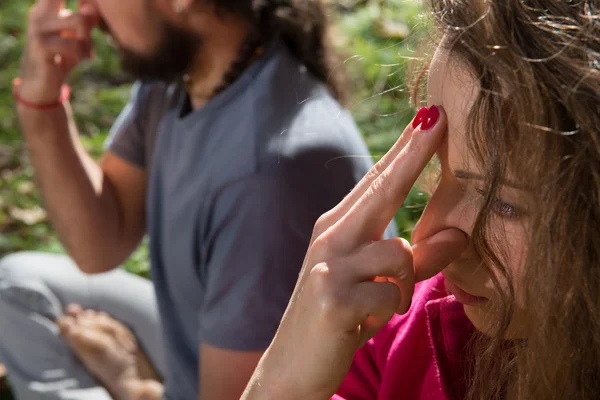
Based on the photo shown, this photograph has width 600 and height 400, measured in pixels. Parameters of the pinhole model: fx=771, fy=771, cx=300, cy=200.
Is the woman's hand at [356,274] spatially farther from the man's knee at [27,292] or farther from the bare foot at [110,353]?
the man's knee at [27,292]

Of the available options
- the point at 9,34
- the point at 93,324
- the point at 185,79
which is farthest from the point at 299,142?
the point at 9,34

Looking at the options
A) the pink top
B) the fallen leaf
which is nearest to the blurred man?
the pink top

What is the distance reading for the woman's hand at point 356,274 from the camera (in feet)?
3.62

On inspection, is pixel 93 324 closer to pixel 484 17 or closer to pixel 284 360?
pixel 284 360

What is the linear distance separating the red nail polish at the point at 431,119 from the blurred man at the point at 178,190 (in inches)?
26.6

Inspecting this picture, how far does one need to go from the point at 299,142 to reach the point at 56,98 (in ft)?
3.44

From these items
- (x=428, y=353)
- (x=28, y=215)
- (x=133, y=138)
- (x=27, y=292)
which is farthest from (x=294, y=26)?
(x=28, y=215)

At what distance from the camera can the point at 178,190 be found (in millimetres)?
2189

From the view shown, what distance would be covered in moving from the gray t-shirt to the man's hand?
421 mm

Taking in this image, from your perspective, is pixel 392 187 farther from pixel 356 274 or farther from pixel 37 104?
pixel 37 104

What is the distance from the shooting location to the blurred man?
6.25 ft

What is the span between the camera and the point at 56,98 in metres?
2.59

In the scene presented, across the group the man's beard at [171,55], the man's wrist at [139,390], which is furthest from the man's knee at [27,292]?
the man's beard at [171,55]

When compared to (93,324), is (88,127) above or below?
below
